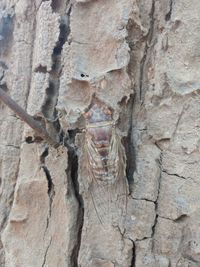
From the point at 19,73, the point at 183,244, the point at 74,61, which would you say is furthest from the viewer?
the point at 19,73

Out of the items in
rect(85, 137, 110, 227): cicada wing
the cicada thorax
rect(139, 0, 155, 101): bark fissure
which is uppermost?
rect(139, 0, 155, 101): bark fissure

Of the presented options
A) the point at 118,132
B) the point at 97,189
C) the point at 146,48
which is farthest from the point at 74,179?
the point at 146,48

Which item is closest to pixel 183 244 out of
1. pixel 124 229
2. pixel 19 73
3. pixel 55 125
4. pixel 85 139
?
pixel 124 229

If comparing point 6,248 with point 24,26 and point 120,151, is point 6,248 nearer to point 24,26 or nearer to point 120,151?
point 120,151

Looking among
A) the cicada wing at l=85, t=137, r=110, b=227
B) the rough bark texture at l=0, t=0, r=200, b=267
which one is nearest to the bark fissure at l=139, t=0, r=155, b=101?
the rough bark texture at l=0, t=0, r=200, b=267

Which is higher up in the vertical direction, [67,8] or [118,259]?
[67,8]

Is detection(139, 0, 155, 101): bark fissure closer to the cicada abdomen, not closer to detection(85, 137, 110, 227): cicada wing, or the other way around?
the cicada abdomen

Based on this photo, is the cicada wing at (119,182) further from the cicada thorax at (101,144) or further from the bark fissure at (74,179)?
the bark fissure at (74,179)
